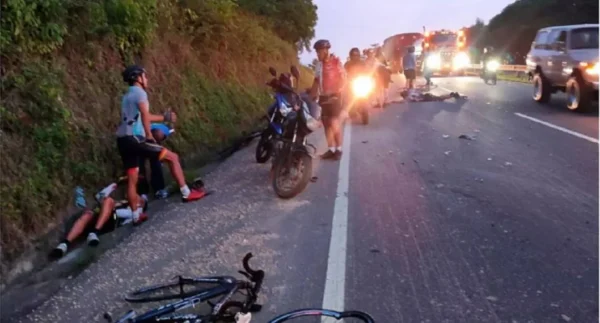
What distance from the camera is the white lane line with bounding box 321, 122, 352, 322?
506 centimetres

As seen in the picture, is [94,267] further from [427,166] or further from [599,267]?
[427,166]

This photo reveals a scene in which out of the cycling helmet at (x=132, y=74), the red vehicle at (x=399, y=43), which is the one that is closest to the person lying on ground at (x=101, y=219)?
the cycling helmet at (x=132, y=74)

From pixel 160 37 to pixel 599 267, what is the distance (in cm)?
1008

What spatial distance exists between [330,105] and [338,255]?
4787 millimetres

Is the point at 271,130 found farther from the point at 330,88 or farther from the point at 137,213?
the point at 137,213

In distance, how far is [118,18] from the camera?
10.9m

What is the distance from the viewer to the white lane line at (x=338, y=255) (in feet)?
16.6

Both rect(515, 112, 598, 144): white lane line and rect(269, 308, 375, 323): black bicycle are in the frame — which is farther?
rect(515, 112, 598, 144): white lane line

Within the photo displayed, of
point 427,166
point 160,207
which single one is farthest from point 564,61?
point 160,207

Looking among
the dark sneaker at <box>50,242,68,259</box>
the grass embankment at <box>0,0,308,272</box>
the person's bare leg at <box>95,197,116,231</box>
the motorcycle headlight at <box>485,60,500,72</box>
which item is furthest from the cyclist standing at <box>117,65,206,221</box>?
the motorcycle headlight at <box>485,60,500,72</box>

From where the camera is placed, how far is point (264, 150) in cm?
1062

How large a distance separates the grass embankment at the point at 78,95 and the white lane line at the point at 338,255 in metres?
2.94

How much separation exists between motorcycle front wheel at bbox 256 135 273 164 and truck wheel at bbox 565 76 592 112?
29.2 ft

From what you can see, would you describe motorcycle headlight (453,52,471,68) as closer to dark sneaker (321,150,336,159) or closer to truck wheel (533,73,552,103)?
truck wheel (533,73,552,103)
